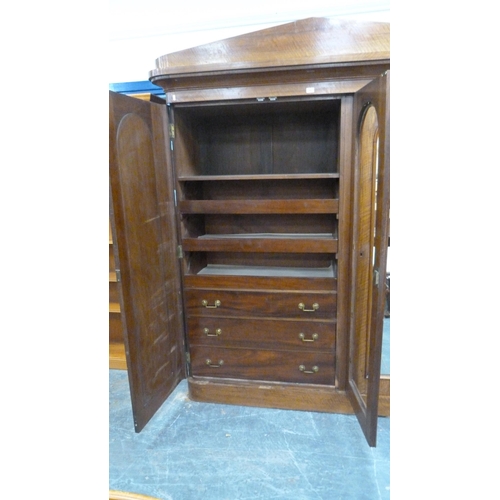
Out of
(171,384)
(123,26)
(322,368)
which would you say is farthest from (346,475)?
(123,26)

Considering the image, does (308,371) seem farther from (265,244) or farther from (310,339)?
(265,244)

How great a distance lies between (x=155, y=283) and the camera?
173cm

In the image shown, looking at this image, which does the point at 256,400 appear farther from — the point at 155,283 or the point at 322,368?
the point at 155,283

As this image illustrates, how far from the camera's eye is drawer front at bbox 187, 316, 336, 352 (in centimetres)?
182

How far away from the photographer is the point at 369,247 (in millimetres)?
1616

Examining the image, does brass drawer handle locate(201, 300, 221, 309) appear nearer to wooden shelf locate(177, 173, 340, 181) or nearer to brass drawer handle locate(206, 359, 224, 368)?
brass drawer handle locate(206, 359, 224, 368)

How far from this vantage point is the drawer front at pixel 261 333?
1.82m

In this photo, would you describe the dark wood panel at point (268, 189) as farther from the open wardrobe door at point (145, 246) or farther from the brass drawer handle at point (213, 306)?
the brass drawer handle at point (213, 306)

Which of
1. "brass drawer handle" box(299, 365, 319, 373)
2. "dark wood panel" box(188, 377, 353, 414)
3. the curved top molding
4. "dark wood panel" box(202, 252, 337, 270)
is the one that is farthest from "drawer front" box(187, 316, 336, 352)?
the curved top molding

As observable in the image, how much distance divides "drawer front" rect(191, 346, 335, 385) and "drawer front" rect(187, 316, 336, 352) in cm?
4

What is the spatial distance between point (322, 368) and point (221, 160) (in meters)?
1.38

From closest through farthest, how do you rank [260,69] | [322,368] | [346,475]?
[346,475] → [260,69] → [322,368]

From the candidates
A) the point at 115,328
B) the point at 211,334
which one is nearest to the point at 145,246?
the point at 211,334

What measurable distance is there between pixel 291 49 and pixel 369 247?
979 mm
